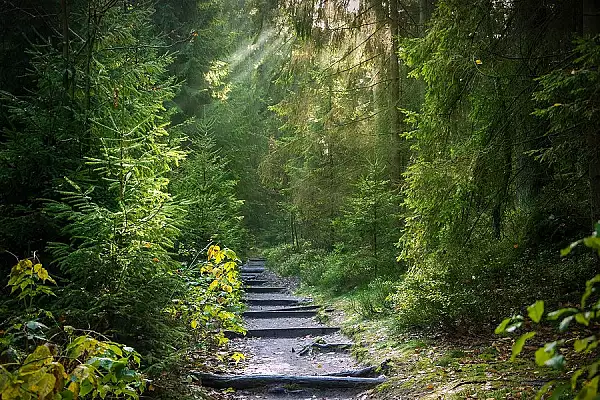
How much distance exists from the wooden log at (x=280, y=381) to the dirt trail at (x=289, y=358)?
1.9 inches

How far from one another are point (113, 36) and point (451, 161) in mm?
5201

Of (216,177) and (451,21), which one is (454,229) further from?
(216,177)

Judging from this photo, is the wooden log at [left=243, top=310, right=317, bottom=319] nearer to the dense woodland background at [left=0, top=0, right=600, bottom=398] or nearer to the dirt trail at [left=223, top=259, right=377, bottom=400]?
the dirt trail at [left=223, top=259, right=377, bottom=400]

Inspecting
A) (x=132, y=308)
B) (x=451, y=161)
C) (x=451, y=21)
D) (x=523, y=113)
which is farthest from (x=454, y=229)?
(x=132, y=308)

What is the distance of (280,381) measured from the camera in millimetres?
7191

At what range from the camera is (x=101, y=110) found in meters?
6.86

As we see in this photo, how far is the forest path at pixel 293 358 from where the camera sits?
7.03 m

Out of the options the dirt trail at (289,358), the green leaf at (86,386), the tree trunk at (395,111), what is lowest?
the dirt trail at (289,358)

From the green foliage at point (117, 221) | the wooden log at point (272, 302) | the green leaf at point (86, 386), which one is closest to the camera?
the green leaf at point (86, 386)

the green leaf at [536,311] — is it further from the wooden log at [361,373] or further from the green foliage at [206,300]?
the wooden log at [361,373]

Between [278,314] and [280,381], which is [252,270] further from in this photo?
[280,381]

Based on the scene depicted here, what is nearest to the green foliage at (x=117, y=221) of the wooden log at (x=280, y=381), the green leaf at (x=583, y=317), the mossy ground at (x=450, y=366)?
the wooden log at (x=280, y=381)

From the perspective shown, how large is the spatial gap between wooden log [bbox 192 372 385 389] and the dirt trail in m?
0.05

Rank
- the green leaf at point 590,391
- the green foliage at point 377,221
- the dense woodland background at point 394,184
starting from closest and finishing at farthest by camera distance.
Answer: the green leaf at point 590,391
the dense woodland background at point 394,184
the green foliage at point 377,221
